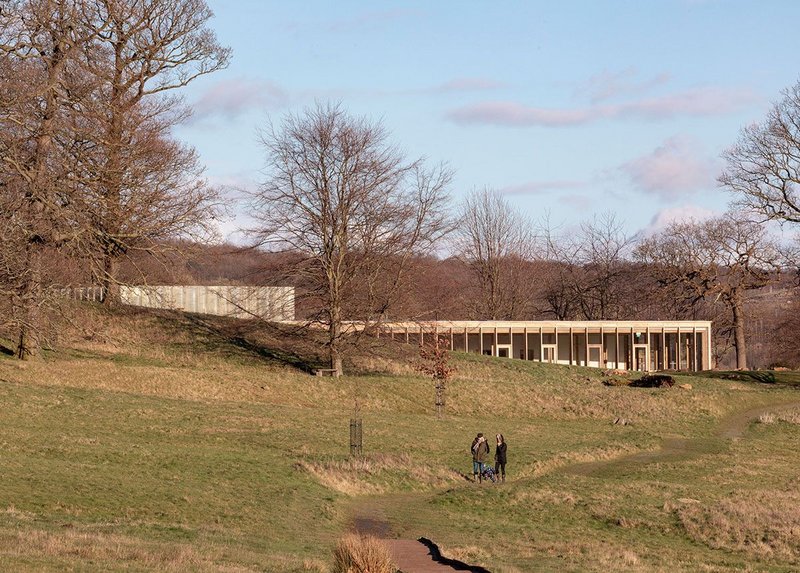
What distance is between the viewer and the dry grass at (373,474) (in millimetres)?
27703

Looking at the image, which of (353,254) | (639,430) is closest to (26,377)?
(353,254)

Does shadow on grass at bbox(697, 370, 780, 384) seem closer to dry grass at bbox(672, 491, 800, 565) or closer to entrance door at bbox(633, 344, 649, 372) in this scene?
entrance door at bbox(633, 344, 649, 372)

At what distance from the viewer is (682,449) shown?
40.7 meters

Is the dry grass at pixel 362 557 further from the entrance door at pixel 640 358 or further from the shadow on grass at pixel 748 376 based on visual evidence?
the entrance door at pixel 640 358

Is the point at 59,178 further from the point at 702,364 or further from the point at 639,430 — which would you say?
the point at 702,364

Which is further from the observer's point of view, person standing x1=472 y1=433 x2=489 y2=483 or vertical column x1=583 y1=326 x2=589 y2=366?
vertical column x1=583 y1=326 x2=589 y2=366

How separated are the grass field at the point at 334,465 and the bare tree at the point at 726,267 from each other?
20340mm

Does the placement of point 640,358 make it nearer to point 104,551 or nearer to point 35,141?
point 35,141

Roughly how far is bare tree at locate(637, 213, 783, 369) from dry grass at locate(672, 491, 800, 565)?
162 ft

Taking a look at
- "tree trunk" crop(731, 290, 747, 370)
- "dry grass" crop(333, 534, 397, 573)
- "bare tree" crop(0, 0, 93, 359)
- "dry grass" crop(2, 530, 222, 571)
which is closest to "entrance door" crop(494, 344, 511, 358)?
"tree trunk" crop(731, 290, 747, 370)

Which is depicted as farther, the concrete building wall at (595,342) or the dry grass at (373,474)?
the concrete building wall at (595,342)

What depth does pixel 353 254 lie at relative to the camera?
51906 millimetres

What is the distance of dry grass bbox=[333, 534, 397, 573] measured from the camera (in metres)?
13.6

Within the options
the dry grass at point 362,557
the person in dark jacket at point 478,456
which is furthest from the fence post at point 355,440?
the dry grass at point 362,557
